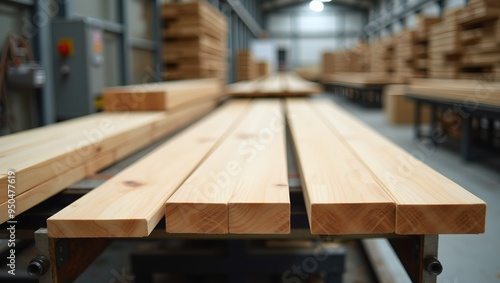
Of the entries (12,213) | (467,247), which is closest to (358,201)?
(12,213)

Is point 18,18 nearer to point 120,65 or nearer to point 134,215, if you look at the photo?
point 120,65

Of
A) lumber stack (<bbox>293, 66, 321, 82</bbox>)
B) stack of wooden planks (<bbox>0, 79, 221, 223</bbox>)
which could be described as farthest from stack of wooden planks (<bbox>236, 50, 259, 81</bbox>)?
stack of wooden planks (<bbox>0, 79, 221, 223</bbox>)

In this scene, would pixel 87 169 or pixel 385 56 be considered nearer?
pixel 87 169

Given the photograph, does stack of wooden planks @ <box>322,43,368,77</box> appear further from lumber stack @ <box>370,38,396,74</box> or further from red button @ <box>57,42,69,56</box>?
red button @ <box>57,42,69,56</box>

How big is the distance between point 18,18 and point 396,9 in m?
13.0

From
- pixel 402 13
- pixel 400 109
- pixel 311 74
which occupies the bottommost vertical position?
pixel 400 109

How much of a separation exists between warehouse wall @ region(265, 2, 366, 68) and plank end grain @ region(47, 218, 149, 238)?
86.3 feet

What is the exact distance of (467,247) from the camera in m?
2.44

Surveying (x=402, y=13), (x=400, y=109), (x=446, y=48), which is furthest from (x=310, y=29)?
(x=446, y=48)

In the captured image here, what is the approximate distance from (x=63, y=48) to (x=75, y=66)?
171 millimetres

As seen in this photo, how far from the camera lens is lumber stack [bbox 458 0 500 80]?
4.87 meters

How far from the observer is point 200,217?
1.24 m

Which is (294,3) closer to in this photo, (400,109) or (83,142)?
(400,109)

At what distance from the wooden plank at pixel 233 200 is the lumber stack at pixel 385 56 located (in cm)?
934
